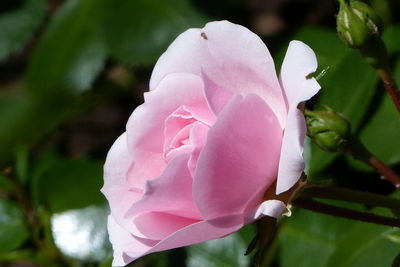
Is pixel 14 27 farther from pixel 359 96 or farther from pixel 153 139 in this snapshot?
pixel 153 139

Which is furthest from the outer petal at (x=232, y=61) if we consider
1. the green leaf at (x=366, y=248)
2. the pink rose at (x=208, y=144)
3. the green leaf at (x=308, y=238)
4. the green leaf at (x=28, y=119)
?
the green leaf at (x=28, y=119)

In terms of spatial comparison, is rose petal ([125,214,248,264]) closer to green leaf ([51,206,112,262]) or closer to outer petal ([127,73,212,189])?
outer petal ([127,73,212,189])

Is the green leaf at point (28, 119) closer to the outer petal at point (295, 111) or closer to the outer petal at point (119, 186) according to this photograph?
the outer petal at point (119, 186)

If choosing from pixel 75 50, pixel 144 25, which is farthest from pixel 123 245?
pixel 75 50

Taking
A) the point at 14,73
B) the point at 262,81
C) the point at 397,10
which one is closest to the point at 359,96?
the point at 262,81

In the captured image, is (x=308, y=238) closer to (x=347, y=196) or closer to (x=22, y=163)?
(x=347, y=196)

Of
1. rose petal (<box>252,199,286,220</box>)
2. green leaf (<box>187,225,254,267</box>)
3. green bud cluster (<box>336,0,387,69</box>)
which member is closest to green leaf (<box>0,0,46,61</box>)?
green leaf (<box>187,225,254,267</box>)
